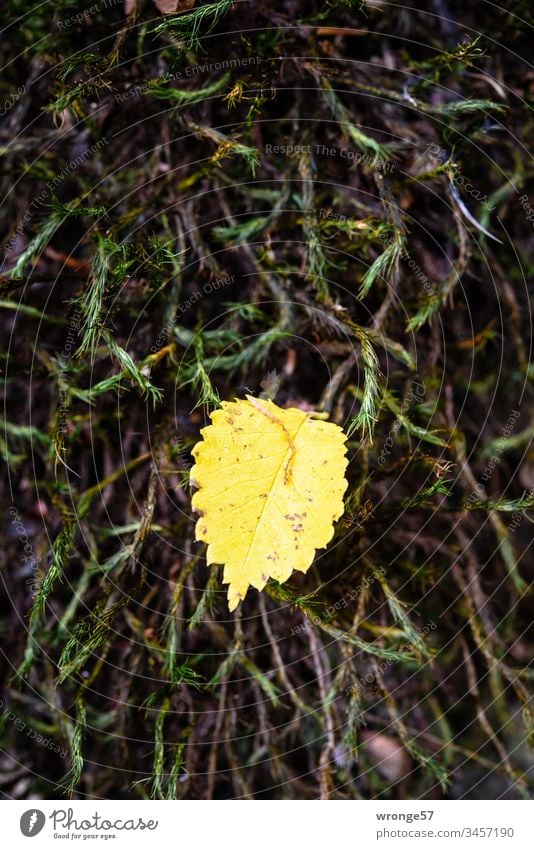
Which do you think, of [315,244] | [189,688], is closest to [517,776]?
[189,688]

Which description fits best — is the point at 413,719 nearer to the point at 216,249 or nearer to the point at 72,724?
the point at 72,724

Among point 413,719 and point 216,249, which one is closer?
point 216,249

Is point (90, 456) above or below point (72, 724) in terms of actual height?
above

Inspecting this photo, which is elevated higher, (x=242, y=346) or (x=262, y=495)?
(x=242, y=346)
